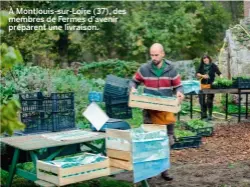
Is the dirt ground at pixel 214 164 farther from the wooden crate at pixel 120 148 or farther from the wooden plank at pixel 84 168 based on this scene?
the wooden plank at pixel 84 168

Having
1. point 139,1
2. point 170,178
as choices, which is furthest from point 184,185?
point 139,1

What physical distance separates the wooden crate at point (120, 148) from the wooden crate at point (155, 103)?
110cm

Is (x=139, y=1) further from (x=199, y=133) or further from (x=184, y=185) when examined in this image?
(x=184, y=185)

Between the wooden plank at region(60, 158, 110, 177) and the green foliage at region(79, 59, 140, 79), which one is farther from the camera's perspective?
the green foliage at region(79, 59, 140, 79)

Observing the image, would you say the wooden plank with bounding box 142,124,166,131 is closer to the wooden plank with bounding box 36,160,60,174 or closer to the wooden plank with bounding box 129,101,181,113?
the wooden plank with bounding box 129,101,181,113

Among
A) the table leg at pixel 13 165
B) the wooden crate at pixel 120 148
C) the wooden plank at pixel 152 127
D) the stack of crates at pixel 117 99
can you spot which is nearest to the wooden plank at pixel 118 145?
the wooden crate at pixel 120 148

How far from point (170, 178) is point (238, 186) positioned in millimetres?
869

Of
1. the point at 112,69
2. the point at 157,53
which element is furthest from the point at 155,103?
the point at 112,69

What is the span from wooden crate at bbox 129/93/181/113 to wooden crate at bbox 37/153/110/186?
1513 mm

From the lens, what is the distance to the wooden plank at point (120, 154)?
19.0 ft

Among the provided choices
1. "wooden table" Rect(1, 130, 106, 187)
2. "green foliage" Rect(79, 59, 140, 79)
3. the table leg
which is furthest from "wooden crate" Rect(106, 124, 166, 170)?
"green foliage" Rect(79, 59, 140, 79)

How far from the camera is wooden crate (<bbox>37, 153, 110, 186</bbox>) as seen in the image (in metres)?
5.20

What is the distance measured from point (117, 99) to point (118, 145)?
3848 millimetres

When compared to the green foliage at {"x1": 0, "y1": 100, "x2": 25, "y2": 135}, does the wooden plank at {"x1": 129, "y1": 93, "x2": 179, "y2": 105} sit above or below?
below
